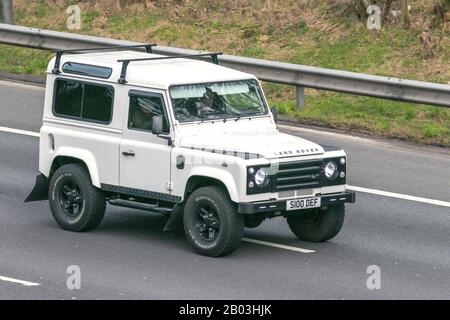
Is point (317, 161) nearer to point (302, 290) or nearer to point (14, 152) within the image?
point (302, 290)

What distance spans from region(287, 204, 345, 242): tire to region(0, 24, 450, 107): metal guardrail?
6046 mm

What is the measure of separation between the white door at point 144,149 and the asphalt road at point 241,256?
72 cm

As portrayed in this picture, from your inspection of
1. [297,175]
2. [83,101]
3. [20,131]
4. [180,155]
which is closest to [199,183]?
[180,155]

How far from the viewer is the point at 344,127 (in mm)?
22781

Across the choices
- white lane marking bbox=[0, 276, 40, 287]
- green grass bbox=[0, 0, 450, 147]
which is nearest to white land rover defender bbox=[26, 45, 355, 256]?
white lane marking bbox=[0, 276, 40, 287]

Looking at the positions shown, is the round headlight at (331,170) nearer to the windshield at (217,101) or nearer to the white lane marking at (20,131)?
the windshield at (217,101)

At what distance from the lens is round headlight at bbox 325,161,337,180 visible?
1606 cm

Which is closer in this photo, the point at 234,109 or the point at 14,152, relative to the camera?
the point at 234,109

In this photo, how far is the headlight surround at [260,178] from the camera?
15438mm
